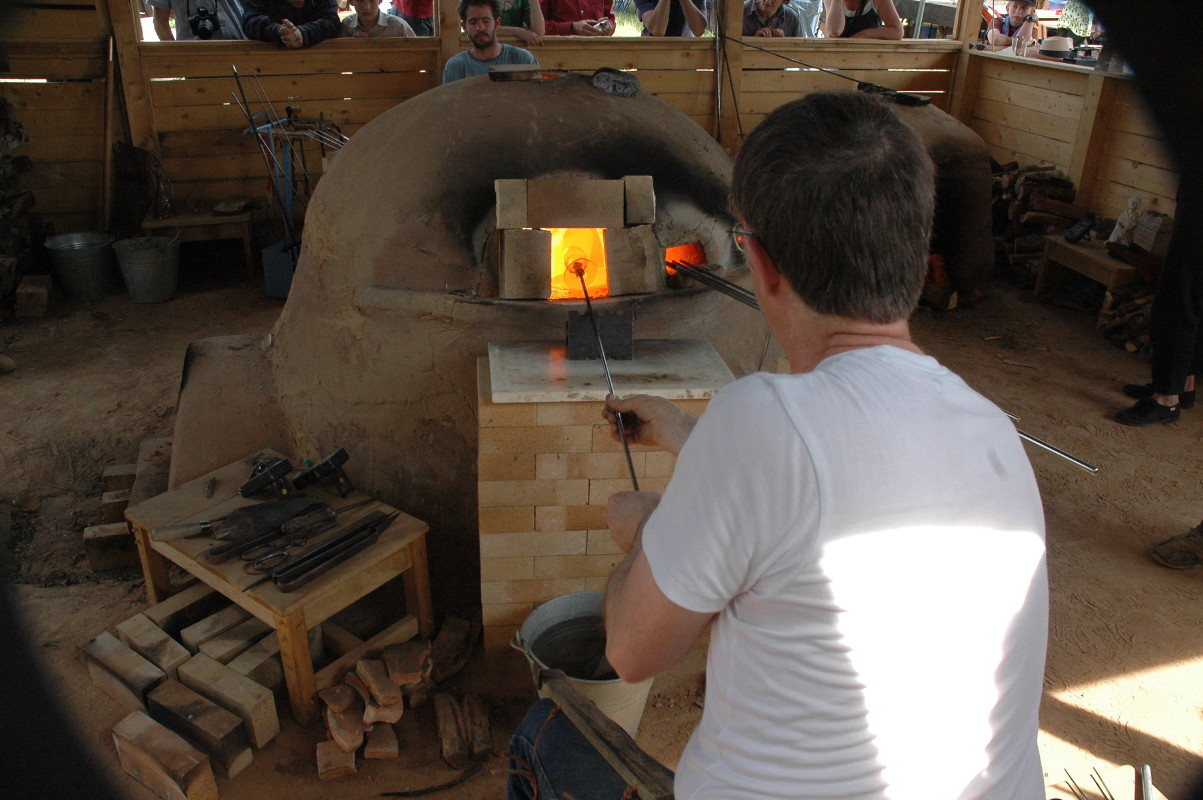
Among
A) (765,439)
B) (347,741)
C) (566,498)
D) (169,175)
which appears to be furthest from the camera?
(169,175)

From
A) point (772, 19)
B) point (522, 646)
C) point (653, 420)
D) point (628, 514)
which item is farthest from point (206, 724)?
point (772, 19)

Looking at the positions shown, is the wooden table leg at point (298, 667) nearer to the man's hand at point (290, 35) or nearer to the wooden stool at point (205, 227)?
the wooden stool at point (205, 227)

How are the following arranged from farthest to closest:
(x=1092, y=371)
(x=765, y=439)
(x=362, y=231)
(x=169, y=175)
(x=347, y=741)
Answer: (x=169, y=175) < (x=1092, y=371) < (x=362, y=231) < (x=347, y=741) < (x=765, y=439)

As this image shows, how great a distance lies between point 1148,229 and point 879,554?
6.59m

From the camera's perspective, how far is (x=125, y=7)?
705 cm

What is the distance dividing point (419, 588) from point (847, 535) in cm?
247

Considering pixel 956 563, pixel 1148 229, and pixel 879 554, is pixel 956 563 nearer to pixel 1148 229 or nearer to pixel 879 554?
pixel 879 554

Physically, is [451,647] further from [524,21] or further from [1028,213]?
[1028,213]

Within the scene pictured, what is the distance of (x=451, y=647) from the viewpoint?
11.0ft

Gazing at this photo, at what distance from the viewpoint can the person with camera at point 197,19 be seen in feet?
24.5

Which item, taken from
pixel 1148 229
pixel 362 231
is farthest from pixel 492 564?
pixel 1148 229

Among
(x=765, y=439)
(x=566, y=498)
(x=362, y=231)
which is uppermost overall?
(x=765, y=439)

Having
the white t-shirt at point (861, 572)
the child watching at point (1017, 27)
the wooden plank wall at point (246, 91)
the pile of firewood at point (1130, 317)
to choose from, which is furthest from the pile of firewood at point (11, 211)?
the child watching at point (1017, 27)

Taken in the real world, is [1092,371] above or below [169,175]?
below
